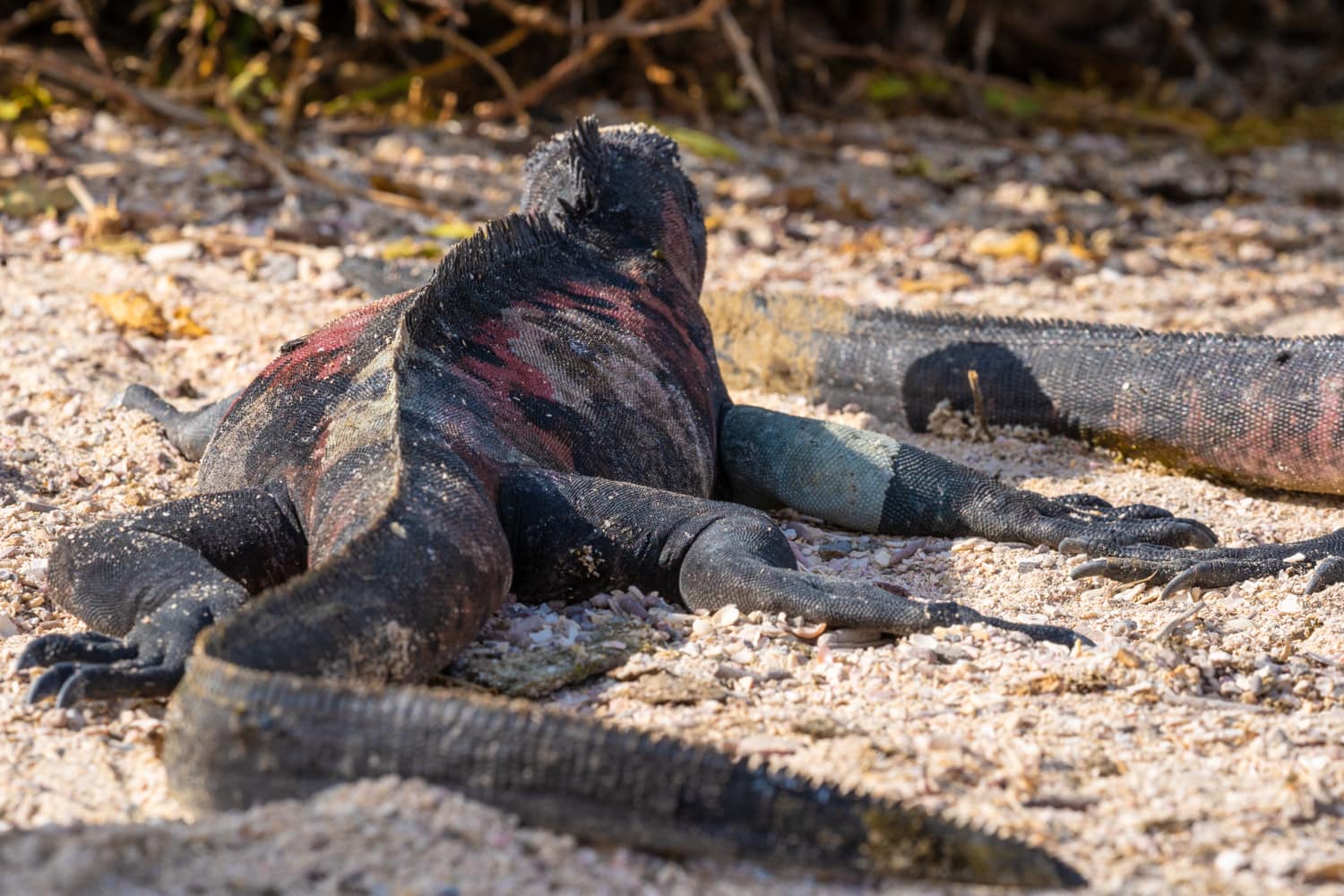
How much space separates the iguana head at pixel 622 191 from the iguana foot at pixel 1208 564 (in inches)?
52.1

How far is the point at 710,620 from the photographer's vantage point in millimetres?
2811

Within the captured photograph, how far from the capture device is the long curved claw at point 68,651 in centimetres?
245

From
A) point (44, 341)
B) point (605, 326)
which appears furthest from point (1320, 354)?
point (44, 341)

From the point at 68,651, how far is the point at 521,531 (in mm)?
802

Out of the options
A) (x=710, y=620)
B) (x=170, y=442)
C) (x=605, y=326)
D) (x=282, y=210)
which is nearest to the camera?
(x=710, y=620)

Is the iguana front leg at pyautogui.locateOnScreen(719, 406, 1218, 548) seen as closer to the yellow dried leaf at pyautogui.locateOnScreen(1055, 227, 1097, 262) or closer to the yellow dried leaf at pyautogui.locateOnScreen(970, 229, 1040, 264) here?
the yellow dried leaf at pyautogui.locateOnScreen(970, 229, 1040, 264)

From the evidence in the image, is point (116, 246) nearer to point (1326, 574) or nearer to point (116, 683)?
point (116, 683)

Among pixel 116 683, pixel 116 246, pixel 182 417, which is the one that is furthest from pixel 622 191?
pixel 116 246

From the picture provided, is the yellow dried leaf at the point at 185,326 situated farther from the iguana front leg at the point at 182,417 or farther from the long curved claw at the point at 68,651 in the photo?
the long curved claw at the point at 68,651

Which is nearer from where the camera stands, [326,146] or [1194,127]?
[326,146]

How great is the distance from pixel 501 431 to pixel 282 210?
3262mm

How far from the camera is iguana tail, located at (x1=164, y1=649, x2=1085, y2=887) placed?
1.86 meters

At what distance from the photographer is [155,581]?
2582mm

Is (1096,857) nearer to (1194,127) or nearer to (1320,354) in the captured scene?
(1320,354)
